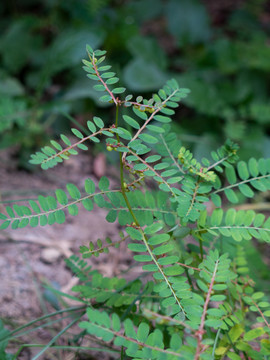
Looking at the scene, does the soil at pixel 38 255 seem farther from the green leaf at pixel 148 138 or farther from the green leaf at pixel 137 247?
the green leaf at pixel 148 138

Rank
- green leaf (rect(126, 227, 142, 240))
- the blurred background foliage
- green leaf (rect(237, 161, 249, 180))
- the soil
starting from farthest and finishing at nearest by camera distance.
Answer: the blurred background foliage → the soil → green leaf (rect(237, 161, 249, 180)) → green leaf (rect(126, 227, 142, 240))

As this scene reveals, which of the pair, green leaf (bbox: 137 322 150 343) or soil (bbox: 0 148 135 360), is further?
soil (bbox: 0 148 135 360)

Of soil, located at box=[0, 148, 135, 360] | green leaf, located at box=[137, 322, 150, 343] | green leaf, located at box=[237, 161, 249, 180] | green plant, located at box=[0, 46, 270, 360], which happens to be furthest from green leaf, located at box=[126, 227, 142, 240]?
soil, located at box=[0, 148, 135, 360]

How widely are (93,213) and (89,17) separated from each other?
1344 millimetres

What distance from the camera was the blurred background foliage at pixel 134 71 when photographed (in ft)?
7.12

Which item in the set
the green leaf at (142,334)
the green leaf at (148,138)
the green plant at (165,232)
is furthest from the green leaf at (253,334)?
the green leaf at (148,138)

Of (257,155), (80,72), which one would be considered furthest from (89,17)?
(257,155)

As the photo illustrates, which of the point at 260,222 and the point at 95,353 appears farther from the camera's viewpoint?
the point at 95,353

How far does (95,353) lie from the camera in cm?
114

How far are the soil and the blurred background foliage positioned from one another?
0.20m

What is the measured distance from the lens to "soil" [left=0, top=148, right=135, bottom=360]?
4.10 ft

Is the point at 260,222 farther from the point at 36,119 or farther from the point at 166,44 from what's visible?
the point at 166,44

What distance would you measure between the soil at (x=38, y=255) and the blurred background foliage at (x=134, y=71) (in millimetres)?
203

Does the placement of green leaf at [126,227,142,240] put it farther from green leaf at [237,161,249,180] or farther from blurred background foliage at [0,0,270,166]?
blurred background foliage at [0,0,270,166]
